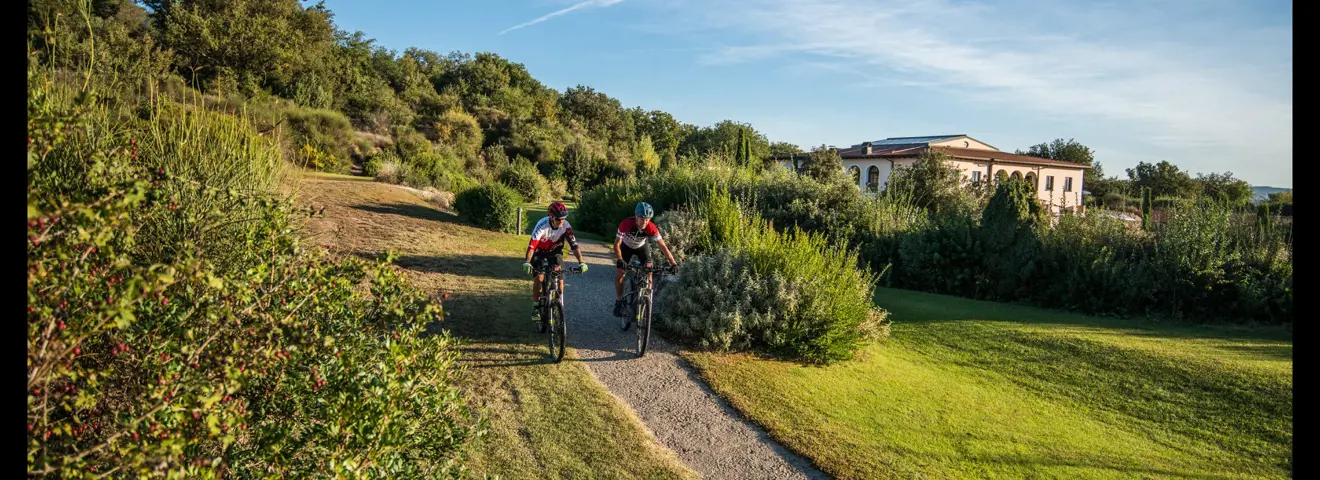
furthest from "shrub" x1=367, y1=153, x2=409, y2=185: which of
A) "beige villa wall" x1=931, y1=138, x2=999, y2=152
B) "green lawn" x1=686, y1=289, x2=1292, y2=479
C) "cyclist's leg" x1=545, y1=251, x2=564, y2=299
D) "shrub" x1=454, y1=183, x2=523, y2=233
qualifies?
"beige villa wall" x1=931, y1=138, x2=999, y2=152

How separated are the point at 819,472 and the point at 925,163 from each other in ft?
64.6

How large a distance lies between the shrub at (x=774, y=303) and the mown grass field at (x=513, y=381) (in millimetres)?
1805

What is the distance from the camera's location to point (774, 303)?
29.2 ft

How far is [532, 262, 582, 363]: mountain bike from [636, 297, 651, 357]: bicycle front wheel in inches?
32.8

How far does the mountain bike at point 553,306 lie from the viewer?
7.77m

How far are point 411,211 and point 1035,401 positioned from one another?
14665 millimetres

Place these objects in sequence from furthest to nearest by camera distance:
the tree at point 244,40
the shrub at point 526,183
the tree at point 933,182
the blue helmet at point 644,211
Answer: the tree at point 244,40 < the shrub at point 526,183 < the tree at point 933,182 < the blue helmet at point 644,211

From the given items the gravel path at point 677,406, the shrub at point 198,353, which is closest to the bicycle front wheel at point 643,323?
the gravel path at point 677,406

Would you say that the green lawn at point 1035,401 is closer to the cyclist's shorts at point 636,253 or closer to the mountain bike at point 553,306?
the cyclist's shorts at point 636,253

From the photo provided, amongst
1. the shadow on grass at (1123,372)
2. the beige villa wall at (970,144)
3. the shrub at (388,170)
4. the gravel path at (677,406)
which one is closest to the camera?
the gravel path at (677,406)

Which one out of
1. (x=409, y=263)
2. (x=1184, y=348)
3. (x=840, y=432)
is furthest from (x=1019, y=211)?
(x=409, y=263)

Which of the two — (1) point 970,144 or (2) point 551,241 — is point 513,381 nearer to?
(2) point 551,241

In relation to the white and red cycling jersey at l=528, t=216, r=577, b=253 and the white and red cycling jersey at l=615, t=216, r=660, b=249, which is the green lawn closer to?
the white and red cycling jersey at l=615, t=216, r=660, b=249

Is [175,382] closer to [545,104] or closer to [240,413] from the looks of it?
[240,413]
